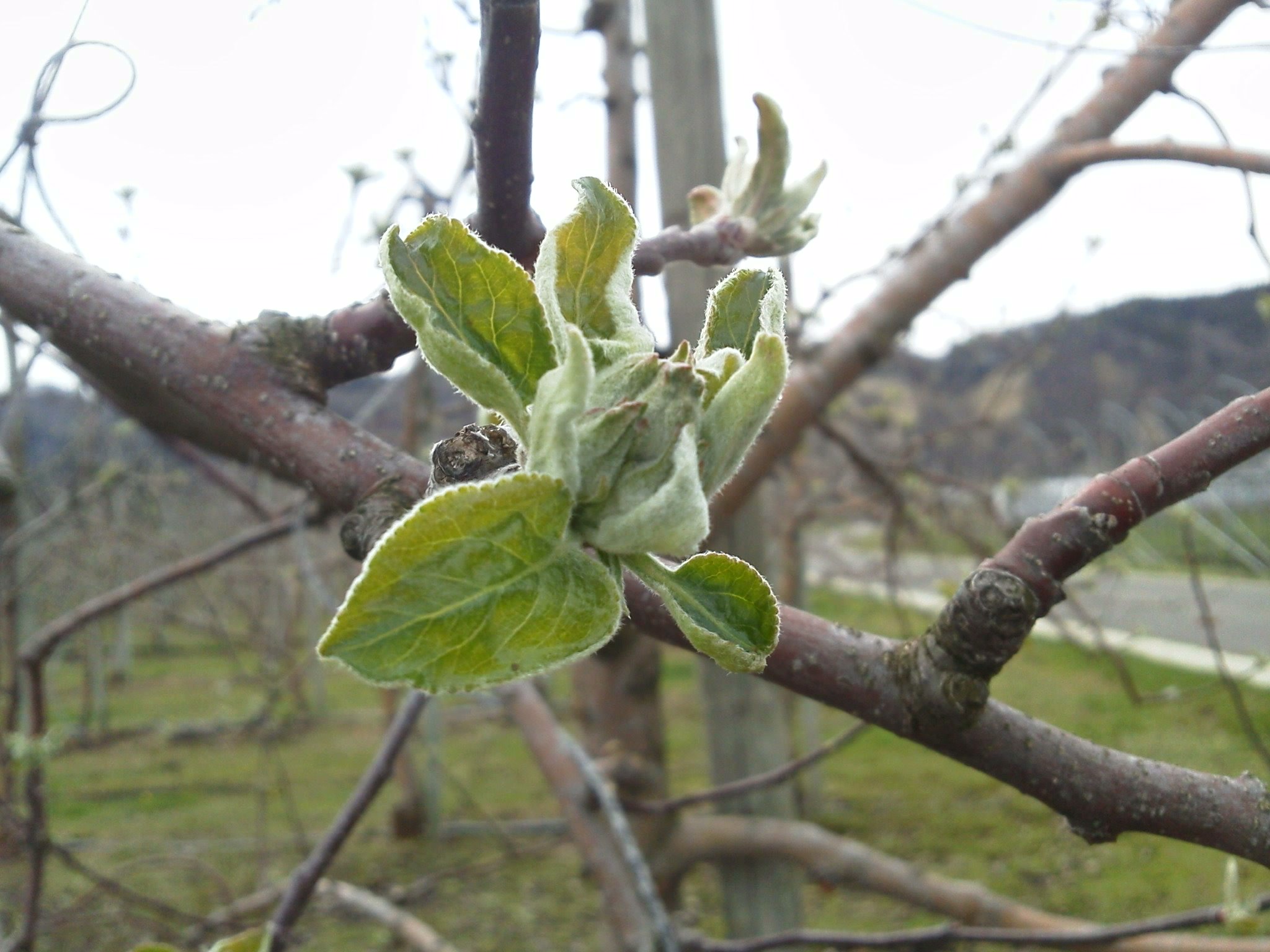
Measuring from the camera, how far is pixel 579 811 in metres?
1.43

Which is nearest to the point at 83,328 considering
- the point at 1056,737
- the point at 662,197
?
the point at 1056,737

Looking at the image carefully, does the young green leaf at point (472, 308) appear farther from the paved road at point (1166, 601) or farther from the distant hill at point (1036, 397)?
the paved road at point (1166, 601)

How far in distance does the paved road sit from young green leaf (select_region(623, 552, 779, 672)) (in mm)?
4261

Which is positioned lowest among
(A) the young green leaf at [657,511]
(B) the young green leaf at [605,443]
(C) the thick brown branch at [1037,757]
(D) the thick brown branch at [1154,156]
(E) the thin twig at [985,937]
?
(E) the thin twig at [985,937]

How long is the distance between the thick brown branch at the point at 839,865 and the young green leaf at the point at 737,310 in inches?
69.7

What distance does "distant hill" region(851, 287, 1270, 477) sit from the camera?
3795 millimetres

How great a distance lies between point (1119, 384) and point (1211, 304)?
1419 millimetres

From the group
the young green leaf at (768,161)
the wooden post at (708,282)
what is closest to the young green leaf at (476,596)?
the young green leaf at (768,161)

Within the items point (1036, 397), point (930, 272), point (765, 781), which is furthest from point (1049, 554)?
point (1036, 397)

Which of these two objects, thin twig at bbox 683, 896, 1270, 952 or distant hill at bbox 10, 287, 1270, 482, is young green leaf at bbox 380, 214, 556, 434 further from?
distant hill at bbox 10, 287, 1270, 482

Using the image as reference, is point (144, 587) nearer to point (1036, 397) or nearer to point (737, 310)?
point (737, 310)

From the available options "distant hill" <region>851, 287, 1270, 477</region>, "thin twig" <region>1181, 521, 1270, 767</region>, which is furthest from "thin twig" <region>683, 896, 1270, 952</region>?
"distant hill" <region>851, 287, 1270, 477</region>

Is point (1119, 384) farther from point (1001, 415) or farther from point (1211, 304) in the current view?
point (1211, 304)

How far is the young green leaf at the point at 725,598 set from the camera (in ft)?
1.29
